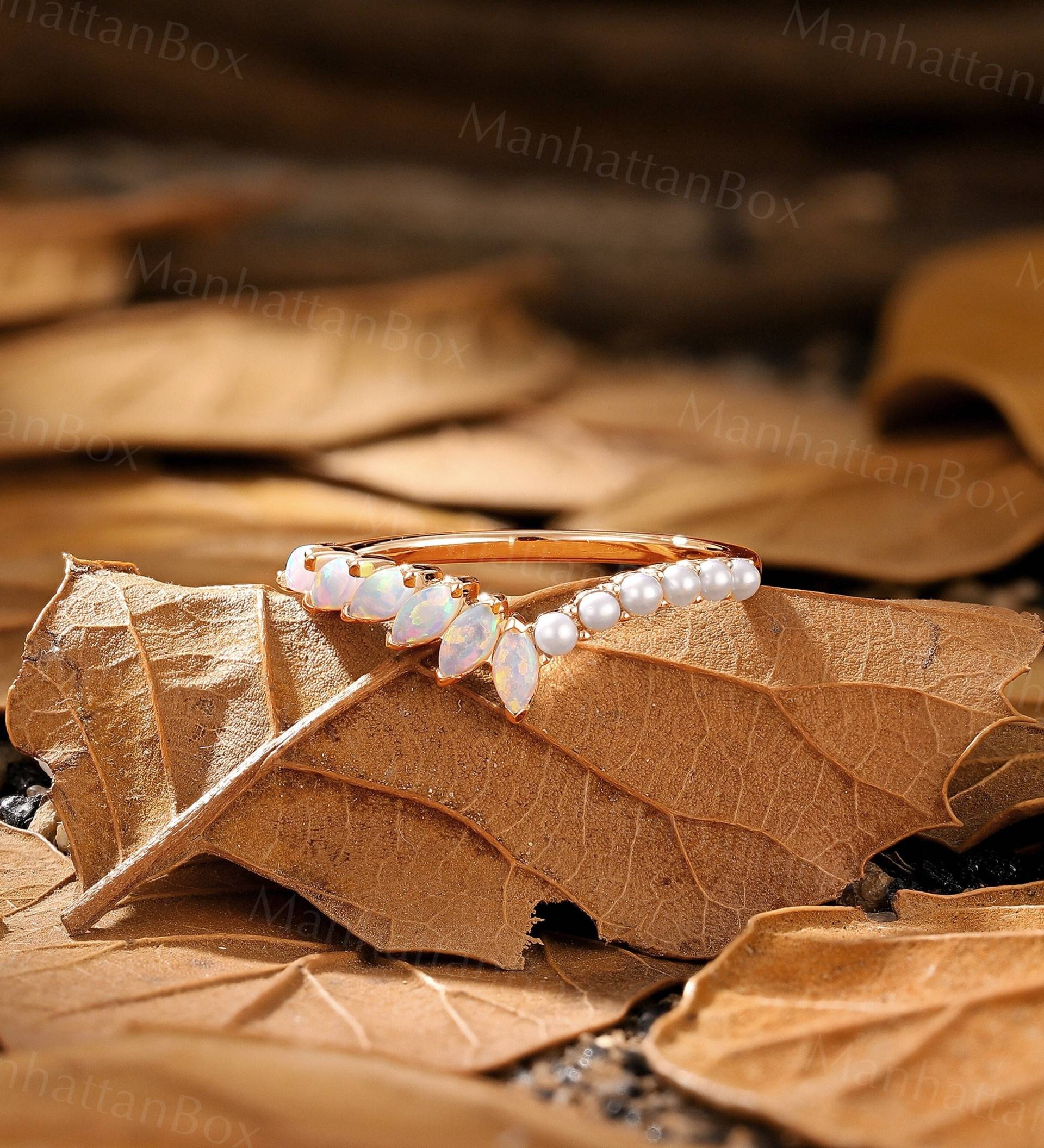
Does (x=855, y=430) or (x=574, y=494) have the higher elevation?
(x=855, y=430)

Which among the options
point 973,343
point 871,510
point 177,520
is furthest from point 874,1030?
point 973,343

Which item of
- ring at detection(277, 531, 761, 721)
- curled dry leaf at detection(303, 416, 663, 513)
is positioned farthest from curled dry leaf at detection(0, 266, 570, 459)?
ring at detection(277, 531, 761, 721)

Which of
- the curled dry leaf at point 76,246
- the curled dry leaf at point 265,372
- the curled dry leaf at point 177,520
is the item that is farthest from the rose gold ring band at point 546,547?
the curled dry leaf at point 76,246

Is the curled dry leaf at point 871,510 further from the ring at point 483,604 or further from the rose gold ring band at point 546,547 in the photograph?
the ring at point 483,604

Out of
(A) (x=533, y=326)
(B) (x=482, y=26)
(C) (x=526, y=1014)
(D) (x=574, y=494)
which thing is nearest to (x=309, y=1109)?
(C) (x=526, y=1014)

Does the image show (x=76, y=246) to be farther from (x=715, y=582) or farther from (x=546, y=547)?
(x=715, y=582)

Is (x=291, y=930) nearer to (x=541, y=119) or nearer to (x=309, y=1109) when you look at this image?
(x=309, y=1109)
